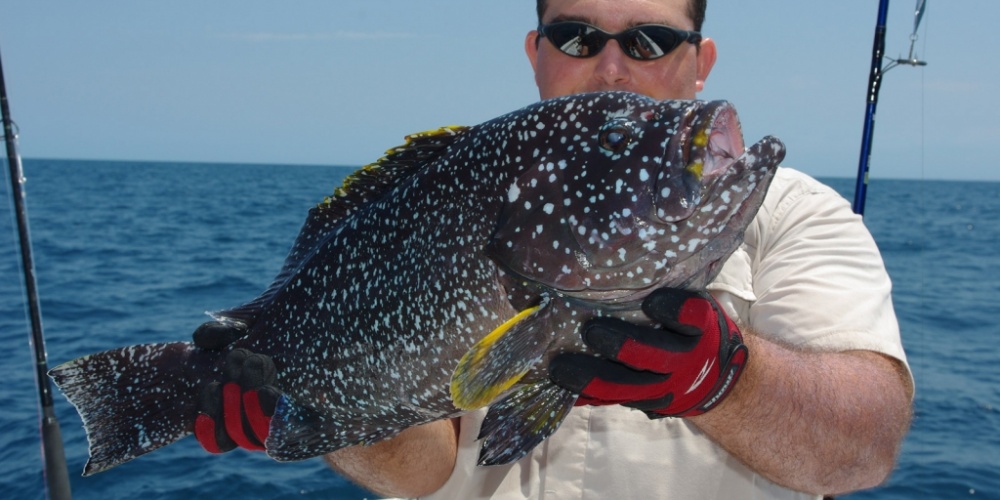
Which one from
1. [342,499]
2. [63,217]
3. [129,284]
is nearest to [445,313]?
[342,499]

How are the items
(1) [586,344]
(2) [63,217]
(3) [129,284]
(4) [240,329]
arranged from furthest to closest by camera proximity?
(2) [63,217] < (3) [129,284] < (4) [240,329] < (1) [586,344]

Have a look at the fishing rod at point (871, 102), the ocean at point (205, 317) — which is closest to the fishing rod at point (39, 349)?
the ocean at point (205, 317)

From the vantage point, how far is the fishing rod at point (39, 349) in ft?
16.7

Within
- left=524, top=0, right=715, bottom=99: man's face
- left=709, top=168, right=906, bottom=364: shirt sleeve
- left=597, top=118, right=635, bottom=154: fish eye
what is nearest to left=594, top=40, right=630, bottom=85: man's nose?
left=524, top=0, right=715, bottom=99: man's face

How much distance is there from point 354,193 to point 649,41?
57.5 inches

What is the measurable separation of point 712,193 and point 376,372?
3.79ft

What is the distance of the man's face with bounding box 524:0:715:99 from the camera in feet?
11.0

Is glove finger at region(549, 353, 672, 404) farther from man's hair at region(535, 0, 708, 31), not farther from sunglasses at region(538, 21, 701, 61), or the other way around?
man's hair at region(535, 0, 708, 31)

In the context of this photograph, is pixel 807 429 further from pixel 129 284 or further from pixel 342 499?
pixel 129 284

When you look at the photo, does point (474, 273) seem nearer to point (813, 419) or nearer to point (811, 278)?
point (813, 419)

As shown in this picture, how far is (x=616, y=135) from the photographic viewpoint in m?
2.12

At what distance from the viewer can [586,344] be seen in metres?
2.19

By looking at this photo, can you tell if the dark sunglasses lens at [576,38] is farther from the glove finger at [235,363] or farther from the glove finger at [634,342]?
the glove finger at [235,363]

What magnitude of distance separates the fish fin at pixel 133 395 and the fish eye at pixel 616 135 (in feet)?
5.28
